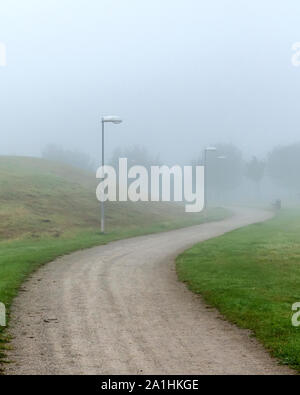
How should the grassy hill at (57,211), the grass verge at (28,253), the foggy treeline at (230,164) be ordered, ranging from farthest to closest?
the foggy treeline at (230,164) → the grassy hill at (57,211) → the grass verge at (28,253)

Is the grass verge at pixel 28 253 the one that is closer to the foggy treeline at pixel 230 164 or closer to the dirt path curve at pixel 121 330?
the dirt path curve at pixel 121 330

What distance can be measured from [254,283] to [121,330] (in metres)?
7.78

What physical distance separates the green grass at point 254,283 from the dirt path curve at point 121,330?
1.63ft

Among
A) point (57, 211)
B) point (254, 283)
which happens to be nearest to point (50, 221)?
point (57, 211)

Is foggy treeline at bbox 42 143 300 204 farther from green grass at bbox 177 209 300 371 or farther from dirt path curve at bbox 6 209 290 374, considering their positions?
dirt path curve at bbox 6 209 290 374

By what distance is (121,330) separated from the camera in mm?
11641

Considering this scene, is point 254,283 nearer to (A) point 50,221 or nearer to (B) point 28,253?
(B) point 28,253

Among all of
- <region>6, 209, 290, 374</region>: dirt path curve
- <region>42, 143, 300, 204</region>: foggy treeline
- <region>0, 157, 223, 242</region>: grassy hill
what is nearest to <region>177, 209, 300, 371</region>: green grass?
<region>6, 209, 290, 374</region>: dirt path curve

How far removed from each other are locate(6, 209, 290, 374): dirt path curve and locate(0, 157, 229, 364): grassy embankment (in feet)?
4.17

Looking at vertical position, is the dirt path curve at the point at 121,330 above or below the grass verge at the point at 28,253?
above

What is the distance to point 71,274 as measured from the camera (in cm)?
1967

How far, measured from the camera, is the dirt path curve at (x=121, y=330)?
9.14 metres

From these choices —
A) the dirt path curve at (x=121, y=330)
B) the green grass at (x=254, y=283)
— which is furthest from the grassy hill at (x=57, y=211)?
the dirt path curve at (x=121, y=330)

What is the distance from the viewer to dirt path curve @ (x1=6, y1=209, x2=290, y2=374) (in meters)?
9.14
